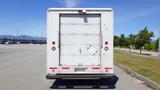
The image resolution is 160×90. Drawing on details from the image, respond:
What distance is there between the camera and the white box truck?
41.2 ft

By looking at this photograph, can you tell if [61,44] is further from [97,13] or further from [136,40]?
[136,40]

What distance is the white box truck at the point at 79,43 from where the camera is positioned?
41.2ft

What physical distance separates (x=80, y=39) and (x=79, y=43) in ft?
0.50

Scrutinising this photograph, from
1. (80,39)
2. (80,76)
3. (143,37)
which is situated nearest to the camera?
(80,76)

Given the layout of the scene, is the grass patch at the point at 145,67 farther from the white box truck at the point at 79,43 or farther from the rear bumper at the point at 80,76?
the white box truck at the point at 79,43

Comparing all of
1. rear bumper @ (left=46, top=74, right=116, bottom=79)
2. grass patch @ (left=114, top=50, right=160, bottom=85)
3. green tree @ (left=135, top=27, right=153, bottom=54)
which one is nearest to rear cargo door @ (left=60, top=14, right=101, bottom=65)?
rear bumper @ (left=46, top=74, right=116, bottom=79)

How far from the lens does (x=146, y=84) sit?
1381cm

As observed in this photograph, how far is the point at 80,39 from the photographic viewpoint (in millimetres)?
12875

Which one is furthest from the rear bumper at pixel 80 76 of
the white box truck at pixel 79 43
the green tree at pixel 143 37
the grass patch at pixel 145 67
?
the green tree at pixel 143 37

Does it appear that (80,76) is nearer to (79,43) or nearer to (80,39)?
(79,43)

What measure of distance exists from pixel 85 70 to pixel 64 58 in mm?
905

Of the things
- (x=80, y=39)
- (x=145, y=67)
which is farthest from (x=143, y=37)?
(x=80, y=39)

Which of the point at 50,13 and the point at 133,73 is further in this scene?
the point at 133,73

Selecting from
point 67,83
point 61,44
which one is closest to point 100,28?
point 61,44
